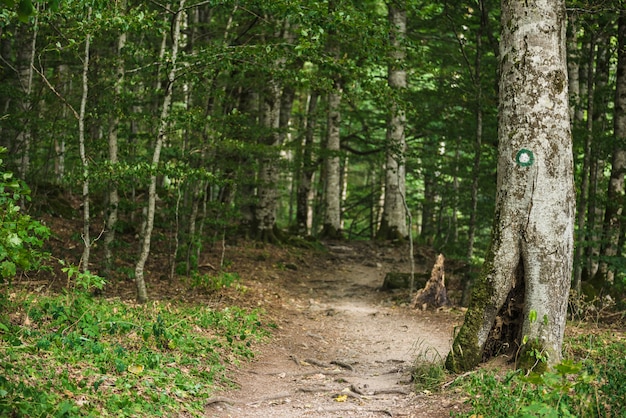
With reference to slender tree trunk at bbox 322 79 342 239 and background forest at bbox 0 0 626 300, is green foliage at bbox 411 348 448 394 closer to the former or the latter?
background forest at bbox 0 0 626 300

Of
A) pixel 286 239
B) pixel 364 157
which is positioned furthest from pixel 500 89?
pixel 364 157

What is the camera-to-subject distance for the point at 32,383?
14.1 feet

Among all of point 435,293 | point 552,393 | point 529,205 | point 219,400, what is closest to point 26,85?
point 219,400

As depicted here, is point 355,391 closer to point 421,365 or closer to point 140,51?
point 421,365

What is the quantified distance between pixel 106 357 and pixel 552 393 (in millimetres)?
3955

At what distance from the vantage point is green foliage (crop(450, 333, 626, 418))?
357 cm

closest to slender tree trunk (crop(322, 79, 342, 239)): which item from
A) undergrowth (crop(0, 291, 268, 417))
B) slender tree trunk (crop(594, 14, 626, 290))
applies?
slender tree trunk (crop(594, 14, 626, 290))

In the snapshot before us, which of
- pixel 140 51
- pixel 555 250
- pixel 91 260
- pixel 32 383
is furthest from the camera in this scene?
pixel 91 260

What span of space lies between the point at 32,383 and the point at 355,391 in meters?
3.31

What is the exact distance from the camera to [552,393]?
3729mm

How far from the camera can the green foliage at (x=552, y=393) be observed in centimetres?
357

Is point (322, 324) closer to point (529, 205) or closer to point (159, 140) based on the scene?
point (159, 140)

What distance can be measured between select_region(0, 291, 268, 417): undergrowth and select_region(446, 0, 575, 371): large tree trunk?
2.92m

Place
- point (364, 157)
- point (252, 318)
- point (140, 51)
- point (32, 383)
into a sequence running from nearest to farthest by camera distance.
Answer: point (32, 383) → point (140, 51) → point (252, 318) → point (364, 157)
